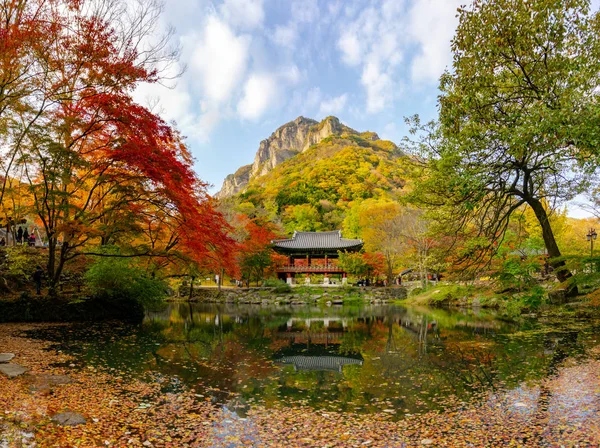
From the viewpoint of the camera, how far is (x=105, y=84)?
36.9 ft

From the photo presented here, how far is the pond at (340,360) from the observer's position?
5.82 meters

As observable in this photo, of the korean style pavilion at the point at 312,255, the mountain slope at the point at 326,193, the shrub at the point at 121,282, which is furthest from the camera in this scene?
the mountain slope at the point at 326,193

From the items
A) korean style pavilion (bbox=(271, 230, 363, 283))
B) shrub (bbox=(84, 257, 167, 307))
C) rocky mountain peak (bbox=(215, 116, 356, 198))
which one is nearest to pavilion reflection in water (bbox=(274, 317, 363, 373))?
shrub (bbox=(84, 257, 167, 307))

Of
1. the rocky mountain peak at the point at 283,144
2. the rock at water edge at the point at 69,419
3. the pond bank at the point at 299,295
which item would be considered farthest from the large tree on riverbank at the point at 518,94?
the rocky mountain peak at the point at 283,144

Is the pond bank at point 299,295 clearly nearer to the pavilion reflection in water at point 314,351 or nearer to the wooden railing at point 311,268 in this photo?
the wooden railing at point 311,268

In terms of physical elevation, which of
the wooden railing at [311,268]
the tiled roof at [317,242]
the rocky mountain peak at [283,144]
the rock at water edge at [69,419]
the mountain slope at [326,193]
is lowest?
the rock at water edge at [69,419]

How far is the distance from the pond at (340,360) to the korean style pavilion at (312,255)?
22.9m

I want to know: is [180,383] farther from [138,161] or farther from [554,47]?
[554,47]

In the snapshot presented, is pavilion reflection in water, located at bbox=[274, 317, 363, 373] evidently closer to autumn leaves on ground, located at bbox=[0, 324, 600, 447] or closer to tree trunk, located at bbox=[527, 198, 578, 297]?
autumn leaves on ground, located at bbox=[0, 324, 600, 447]

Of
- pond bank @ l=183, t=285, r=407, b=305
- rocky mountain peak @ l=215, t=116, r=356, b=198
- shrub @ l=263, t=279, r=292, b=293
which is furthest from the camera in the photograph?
rocky mountain peak @ l=215, t=116, r=356, b=198

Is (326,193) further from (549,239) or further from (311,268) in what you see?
(549,239)

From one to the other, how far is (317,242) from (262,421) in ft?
Result: 111

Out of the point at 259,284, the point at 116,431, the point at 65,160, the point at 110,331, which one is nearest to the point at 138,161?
the point at 65,160

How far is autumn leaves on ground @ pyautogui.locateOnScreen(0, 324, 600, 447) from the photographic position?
158 inches
